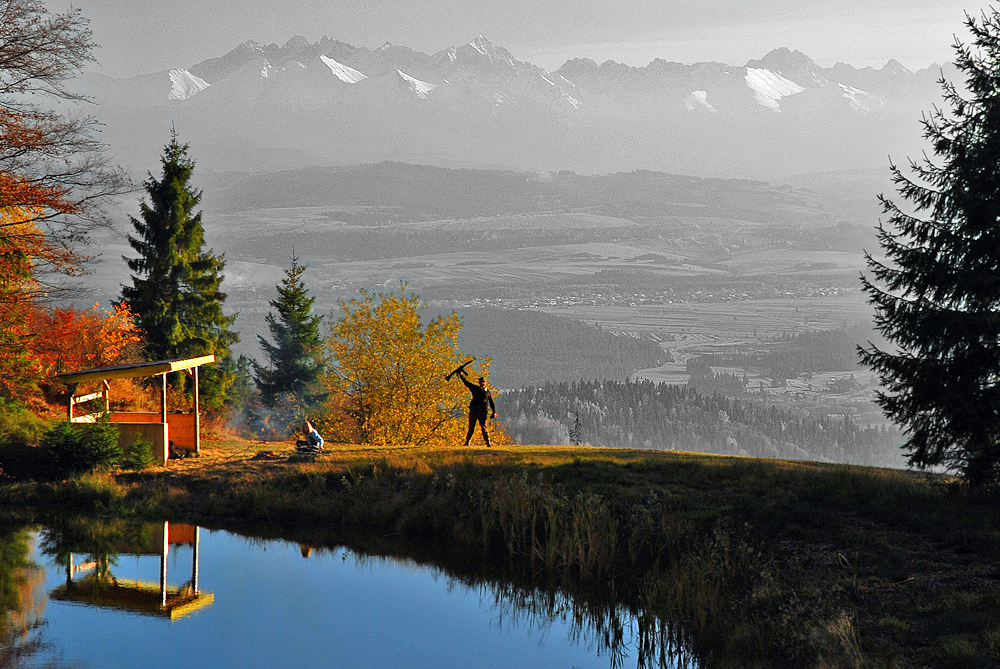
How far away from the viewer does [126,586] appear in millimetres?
16078

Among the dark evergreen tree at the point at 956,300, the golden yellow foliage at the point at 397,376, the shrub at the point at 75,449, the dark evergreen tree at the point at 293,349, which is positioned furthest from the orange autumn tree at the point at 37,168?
the dark evergreen tree at the point at 293,349

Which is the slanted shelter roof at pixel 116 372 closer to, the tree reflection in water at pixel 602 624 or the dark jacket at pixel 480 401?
the dark jacket at pixel 480 401

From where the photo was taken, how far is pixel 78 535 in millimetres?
19391

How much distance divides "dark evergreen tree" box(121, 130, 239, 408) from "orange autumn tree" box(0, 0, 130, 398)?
17.3 metres

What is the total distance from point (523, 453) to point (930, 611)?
13270mm

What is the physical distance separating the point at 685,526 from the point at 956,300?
6.69 meters

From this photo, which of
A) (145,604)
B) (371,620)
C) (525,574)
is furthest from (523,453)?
(145,604)

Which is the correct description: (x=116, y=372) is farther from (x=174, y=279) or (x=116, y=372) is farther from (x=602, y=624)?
(x=174, y=279)

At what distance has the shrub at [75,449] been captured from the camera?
23.2 m

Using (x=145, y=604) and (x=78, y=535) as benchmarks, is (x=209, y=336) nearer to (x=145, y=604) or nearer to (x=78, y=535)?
(x=78, y=535)

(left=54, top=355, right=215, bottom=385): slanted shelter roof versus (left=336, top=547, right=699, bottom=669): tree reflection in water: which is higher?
(left=54, top=355, right=215, bottom=385): slanted shelter roof

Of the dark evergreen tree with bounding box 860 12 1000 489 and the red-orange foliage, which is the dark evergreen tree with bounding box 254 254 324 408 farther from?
the dark evergreen tree with bounding box 860 12 1000 489

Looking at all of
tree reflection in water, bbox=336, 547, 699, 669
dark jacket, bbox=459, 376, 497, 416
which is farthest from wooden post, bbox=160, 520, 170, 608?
dark jacket, bbox=459, 376, 497, 416

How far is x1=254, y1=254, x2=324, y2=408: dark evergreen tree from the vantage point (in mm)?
65312
